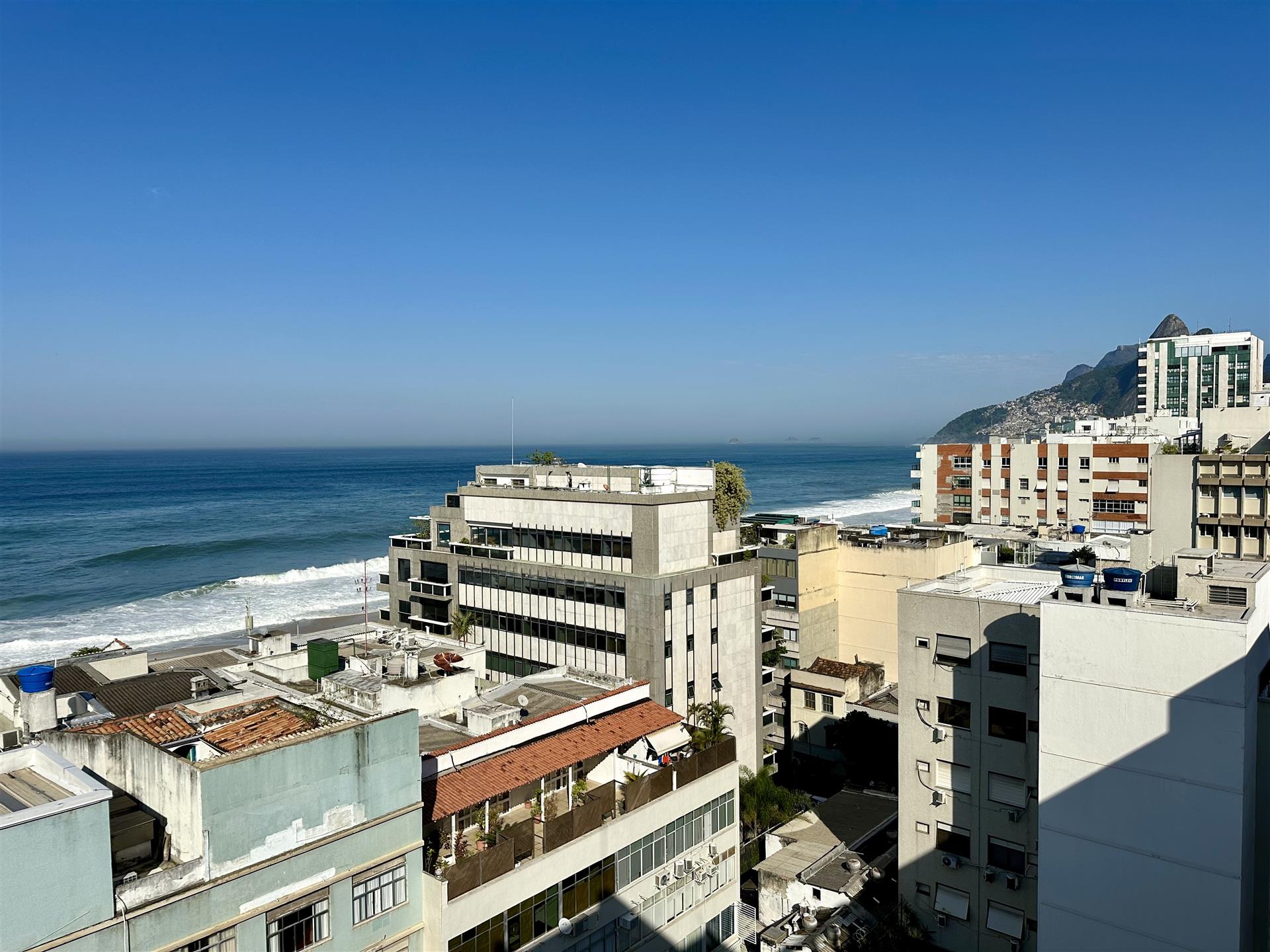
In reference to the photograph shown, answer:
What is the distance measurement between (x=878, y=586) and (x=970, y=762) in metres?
26.7

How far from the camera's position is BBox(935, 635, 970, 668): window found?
2495 centimetres

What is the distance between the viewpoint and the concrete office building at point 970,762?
78.5 ft

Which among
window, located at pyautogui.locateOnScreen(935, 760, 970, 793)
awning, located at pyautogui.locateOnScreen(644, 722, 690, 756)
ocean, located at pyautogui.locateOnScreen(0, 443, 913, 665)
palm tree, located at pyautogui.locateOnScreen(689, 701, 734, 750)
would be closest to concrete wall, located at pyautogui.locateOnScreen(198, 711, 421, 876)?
awning, located at pyautogui.locateOnScreen(644, 722, 690, 756)

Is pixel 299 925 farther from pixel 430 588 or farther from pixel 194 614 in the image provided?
pixel 194 614

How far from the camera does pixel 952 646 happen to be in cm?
2522

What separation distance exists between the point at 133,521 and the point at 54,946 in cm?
13819

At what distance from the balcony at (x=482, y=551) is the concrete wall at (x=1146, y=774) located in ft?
77.0

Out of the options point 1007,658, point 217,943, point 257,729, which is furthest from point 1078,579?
point 217,943

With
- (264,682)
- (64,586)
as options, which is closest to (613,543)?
(264,682)

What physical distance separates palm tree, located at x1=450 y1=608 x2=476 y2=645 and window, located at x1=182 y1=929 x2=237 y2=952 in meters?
24.5

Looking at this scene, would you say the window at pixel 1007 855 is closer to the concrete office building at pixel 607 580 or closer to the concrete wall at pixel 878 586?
the concrete office building at pixel 607 580

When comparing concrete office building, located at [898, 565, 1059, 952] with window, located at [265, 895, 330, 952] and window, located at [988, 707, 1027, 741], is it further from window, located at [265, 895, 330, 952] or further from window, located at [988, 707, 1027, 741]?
window, located at [265, 895, 330, 952]

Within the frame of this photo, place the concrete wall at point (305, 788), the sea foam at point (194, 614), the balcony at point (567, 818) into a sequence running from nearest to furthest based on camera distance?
1. the concrete wall at point (305, 788)
2. the balcony at point (567, 818)
3. the sea foam at point (194, 614)

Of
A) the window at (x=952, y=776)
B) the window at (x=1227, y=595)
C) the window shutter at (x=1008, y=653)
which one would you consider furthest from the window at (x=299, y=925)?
the window at (x=1227, y=595)
